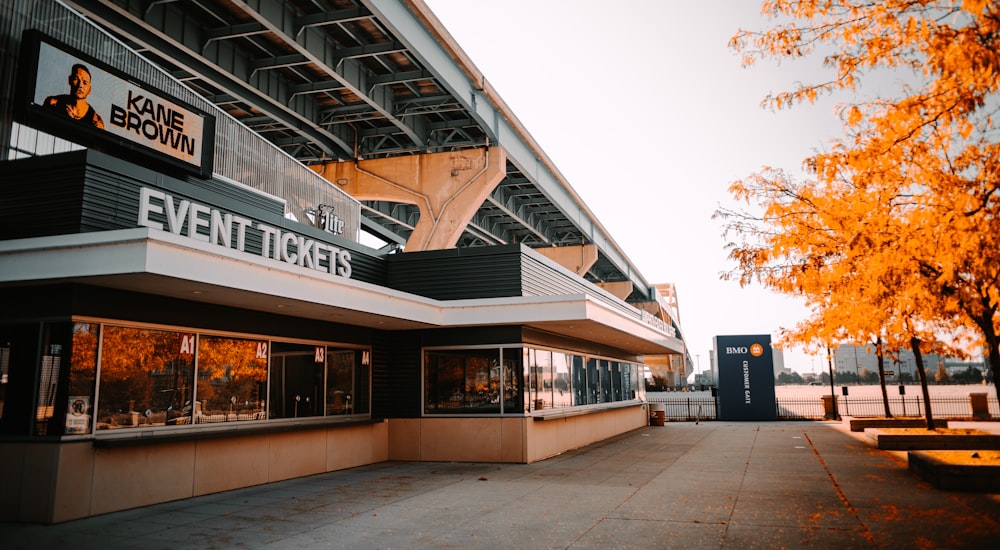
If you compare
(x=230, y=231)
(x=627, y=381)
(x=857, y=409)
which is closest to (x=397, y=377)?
(x=230, y=231)

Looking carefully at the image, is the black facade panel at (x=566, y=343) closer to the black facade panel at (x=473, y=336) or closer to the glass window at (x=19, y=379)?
the black facade panel at (x=473, y=336)

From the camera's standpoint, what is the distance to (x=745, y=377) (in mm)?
32688

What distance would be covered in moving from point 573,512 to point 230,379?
714 cm

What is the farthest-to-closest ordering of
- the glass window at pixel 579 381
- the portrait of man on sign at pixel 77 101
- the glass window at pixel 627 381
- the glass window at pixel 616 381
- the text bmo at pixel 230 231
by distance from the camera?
the glass window at pixel 627 381 < the glass window at pixel 616 381 < the glass window at pixel 579 381 < the portrait of man on sign at pixel 77 101 < the text bmo at pixel 230 231

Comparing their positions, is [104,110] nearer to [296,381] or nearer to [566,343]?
[296,381]

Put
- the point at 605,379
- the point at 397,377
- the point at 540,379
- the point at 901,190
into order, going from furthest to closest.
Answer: the point at 605,379
the point at 540,379
the point at 397,377
the point at 901,190

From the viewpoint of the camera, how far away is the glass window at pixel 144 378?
11031 millimetres

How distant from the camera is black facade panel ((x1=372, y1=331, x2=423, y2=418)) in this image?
17.9m

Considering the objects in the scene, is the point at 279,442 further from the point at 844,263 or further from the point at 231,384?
the point at 844,263

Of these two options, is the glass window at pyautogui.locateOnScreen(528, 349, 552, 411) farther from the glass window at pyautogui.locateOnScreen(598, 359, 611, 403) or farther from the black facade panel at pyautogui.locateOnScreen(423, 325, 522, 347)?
the glass window at pyautogui.locateOnScreen(598, 359, 611, 403)

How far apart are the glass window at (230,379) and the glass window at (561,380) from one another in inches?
326

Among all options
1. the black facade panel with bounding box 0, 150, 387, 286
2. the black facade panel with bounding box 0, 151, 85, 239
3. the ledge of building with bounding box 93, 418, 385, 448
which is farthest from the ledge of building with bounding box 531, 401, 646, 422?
the black facade panel with bounding box 0, 151, 85, 239

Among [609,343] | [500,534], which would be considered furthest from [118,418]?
[609,343]

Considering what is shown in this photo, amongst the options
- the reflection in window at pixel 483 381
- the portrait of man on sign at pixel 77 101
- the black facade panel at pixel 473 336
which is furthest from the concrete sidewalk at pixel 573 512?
the portrait of man on sign at pixel 77 101
